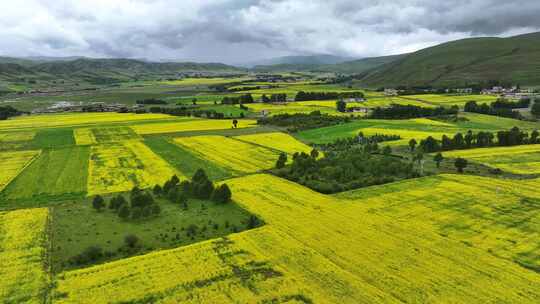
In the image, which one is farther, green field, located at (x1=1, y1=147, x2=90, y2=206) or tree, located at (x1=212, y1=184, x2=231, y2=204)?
green field, located at (x1=1, y1=147, x2=90, y2=206)

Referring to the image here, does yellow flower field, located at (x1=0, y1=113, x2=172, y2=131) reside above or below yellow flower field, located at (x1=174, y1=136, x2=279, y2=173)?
above

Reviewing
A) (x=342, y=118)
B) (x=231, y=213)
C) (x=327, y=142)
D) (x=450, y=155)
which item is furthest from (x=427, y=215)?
(x=342, y=118)

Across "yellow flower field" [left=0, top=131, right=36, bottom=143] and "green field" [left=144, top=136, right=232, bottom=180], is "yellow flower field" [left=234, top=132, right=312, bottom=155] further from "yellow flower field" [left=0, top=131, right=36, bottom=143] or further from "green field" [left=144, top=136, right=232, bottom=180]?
"yellow flower field" [left=0, top=131, right=36, bottom=143]

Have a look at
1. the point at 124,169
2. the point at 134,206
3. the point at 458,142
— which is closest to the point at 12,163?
the point at 124,169

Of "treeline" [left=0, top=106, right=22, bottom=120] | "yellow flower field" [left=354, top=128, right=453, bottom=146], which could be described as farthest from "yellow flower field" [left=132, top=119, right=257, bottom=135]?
"treeline" [left=0, top=106, right=22, bottom=120]

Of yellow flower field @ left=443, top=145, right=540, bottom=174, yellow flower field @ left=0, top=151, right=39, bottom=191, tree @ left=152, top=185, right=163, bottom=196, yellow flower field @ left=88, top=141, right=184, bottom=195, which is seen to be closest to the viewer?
tree @ left=152, top=185, right=163, bottom=196

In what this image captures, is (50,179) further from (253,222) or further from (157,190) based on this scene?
(253,222)
